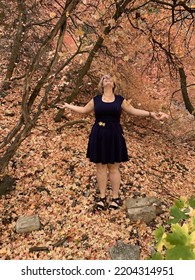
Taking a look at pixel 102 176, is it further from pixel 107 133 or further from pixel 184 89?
pixel 184 89

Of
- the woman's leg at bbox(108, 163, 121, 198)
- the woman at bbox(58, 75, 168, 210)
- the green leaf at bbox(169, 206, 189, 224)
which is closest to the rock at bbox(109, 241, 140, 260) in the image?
the woman's leg at bbox(108, 163, 121, 198)

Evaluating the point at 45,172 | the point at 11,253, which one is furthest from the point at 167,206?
the point at 11,253

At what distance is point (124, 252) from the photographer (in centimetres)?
413

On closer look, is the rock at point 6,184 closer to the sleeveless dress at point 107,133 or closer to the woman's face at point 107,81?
the sleeveless dress at point 107,133

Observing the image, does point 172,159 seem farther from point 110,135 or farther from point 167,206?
point 110,135

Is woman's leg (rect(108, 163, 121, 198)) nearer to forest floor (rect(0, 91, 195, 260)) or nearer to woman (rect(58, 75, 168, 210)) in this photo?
woman (rect(58, 75, 168, 210))

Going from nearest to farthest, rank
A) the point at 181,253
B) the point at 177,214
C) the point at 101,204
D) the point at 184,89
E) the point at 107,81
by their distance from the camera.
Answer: the point at 181,253
the point at 177,214
the point at 107,81
the point at 101,204
the point at 184,89

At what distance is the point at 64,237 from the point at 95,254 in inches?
19.4

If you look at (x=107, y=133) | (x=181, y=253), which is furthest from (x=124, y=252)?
(x=181, y=253)

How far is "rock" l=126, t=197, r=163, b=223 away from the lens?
15.5 feet

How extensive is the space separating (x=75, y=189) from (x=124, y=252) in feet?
4.91

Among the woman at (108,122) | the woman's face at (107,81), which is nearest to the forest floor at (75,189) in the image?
the woman at (108,122)

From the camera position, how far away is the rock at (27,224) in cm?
446

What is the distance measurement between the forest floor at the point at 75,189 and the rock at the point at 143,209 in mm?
95
